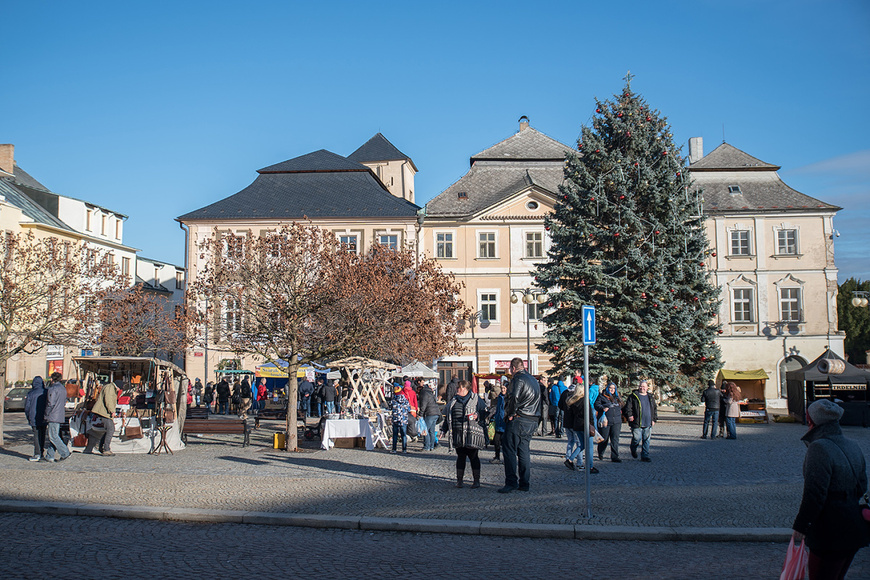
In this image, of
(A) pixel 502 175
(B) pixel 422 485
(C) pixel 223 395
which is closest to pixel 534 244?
(A) pixel 502 175

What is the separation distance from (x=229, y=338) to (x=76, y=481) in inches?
244

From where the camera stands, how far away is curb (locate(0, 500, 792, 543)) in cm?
863

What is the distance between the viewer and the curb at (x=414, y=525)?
8.63 metres

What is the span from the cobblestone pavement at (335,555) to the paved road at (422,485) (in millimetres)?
916

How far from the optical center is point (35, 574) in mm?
6945

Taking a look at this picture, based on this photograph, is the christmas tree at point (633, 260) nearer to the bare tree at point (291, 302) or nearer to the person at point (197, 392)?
the bare tree at point (291, 302)

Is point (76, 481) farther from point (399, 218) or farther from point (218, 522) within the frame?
point (399, 218)

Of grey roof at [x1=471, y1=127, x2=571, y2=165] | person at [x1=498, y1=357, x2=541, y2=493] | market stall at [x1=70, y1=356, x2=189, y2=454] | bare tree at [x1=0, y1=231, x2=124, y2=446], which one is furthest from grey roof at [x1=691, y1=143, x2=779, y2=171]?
person at [x1=498, y1=357, x2=541, y2=493]

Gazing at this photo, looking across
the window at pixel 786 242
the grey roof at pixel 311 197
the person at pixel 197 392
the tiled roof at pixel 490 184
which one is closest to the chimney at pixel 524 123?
the tiled roof at pixel 490 184

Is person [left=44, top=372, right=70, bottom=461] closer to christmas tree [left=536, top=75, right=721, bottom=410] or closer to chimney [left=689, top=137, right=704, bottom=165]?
christmas tree [left=536, top=75, right=721, bottom=410]

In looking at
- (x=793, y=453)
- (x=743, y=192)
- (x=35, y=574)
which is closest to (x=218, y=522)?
(x=35, y=574)

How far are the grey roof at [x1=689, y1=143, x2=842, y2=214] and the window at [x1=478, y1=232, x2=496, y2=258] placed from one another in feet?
42.9

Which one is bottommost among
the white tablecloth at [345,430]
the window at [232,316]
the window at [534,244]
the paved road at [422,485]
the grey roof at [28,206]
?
the paved road at [422,485]

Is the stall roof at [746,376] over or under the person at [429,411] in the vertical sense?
over
